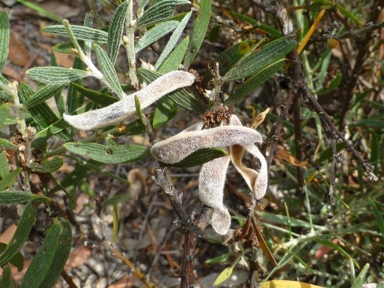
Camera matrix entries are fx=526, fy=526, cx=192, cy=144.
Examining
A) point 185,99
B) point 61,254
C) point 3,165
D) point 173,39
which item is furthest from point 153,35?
point 61,254

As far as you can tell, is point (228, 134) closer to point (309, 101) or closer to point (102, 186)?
point (309, 101)

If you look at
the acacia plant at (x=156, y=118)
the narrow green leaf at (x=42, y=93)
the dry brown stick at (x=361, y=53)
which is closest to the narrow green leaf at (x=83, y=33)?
the acacia plant at (x=156, y=118)

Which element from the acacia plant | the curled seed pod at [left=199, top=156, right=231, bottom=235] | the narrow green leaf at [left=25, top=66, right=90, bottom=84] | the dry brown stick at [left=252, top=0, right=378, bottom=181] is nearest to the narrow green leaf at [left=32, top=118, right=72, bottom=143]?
the acacia plant

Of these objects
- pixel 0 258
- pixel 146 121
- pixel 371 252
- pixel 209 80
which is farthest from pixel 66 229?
pixel 371 252

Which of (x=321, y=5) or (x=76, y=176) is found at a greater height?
(x=321, y=5)

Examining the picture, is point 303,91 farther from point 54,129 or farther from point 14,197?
point 14,197
